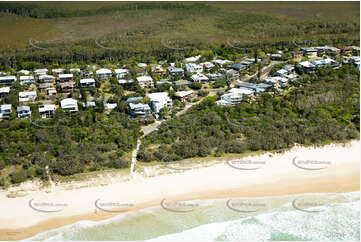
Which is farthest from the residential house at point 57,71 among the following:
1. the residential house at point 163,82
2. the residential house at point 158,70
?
the residential house at point 163,82

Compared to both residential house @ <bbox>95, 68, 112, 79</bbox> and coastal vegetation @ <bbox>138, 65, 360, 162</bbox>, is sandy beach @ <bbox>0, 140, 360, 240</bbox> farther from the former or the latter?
residential house @ <bbox>95, 68, 112, 79</bbox>

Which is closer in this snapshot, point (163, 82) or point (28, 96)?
point (28, 96)

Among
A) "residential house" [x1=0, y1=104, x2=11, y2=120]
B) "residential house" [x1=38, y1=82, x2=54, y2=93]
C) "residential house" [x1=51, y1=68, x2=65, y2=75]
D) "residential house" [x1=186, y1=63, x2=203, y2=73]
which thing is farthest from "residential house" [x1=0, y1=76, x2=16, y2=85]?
"residential house" [x1=186, y1=63, x2=203, y2=73]

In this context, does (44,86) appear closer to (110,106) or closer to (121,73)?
(121,73)

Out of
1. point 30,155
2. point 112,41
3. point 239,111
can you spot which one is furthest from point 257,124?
point 112,41

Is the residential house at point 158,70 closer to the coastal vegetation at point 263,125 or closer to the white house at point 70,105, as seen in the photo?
the coastal vegetation at point 263,125

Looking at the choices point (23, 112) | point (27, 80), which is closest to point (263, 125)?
point (23, 112)

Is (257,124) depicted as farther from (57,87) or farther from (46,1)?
(46,1)
